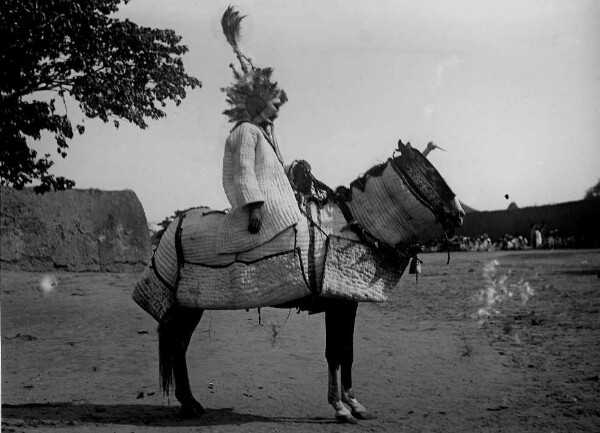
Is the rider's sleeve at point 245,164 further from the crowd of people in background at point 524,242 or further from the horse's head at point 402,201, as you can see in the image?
the crowd of people in background at point 524,242

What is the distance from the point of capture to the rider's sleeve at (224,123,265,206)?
466 centimetres

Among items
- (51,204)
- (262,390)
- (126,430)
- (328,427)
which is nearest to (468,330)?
(262,390)

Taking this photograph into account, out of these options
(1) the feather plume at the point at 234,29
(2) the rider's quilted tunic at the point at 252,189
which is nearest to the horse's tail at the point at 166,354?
(2) the rider's quilted tunic at the point at 252,189

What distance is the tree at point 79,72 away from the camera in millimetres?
9219

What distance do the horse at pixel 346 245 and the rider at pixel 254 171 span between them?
156 millimetres

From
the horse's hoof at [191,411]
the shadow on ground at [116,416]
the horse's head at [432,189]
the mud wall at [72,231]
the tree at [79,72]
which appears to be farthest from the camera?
the mud wall at [72,231]

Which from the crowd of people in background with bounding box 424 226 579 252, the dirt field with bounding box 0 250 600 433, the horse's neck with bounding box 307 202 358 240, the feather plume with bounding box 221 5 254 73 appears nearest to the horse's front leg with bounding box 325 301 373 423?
the dirt field with bounding box 0 250 600 433

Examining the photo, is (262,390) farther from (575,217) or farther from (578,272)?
(575,217)

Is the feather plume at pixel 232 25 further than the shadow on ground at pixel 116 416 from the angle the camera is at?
Yes

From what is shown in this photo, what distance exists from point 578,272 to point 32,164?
390 inches

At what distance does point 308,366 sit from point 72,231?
27.7ft

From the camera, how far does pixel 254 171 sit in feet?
15.7

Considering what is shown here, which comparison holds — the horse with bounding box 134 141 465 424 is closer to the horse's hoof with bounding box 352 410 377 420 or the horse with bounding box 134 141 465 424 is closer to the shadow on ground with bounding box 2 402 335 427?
the horse's hoof with bounding box 352 410 377 420

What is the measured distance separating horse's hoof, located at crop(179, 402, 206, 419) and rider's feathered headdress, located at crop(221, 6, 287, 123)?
1.98 metres
